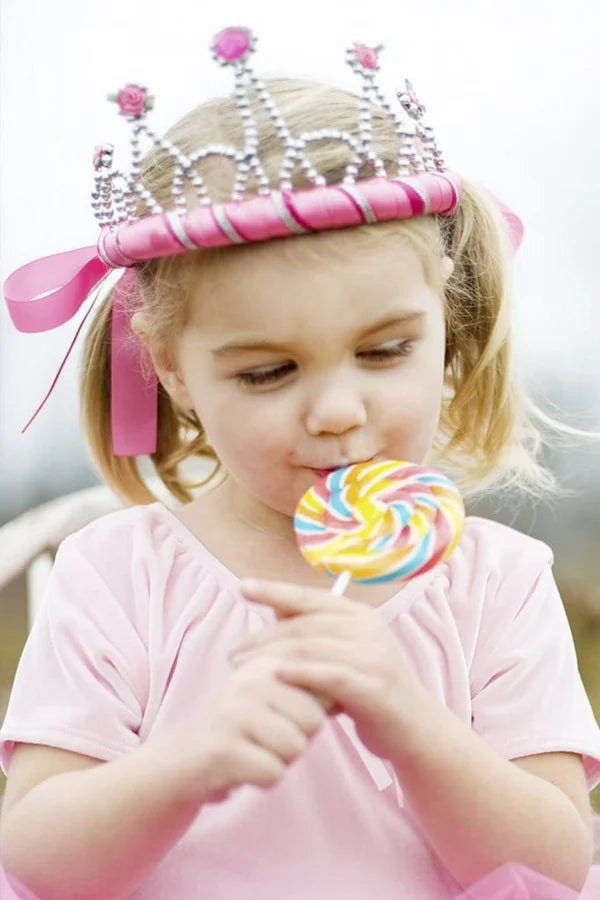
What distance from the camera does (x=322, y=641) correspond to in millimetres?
998

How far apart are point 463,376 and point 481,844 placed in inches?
24.0

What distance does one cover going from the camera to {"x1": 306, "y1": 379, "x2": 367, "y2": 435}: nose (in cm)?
115

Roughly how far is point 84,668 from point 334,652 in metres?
0.39

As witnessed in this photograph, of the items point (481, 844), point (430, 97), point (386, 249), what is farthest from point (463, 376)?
point (430, 97)

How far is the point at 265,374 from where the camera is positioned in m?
1.20

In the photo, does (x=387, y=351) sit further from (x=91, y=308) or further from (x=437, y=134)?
(x=437, y=134)

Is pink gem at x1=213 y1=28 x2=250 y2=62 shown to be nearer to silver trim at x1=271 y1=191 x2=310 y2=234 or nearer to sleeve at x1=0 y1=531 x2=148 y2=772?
silver trim at x1=271 y1=191 x2=310 y2=234

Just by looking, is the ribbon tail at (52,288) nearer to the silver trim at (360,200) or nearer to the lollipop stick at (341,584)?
the silver trim at (360,200)

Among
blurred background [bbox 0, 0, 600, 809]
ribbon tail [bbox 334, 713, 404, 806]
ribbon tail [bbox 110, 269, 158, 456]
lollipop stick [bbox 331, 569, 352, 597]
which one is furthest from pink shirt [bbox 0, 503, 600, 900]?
blurred background [bbox 0, 0, 600, 809]

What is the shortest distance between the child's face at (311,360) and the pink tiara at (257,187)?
33 millimetres

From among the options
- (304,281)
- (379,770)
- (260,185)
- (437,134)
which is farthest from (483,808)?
(437,134)

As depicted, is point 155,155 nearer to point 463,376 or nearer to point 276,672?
point 463,376

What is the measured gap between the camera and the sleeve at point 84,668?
4.13 feet

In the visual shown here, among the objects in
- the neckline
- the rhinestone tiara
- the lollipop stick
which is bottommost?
the neckline
